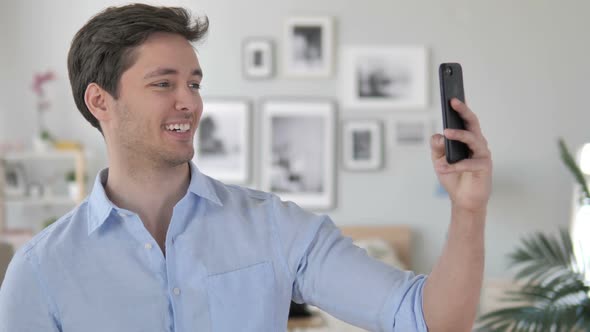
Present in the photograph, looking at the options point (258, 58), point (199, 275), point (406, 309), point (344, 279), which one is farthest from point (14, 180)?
point (406, 309)

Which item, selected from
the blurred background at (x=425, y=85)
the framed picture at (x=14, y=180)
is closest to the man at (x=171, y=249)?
the blurred background at (x=425, y=85)

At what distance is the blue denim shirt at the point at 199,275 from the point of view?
1.33m

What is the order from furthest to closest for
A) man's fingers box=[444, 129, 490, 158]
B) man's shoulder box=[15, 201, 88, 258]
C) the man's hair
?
1. the man's hair
2. man's shoulder box=[15, 201, 88, 258]
3. man's fingers box=[444, 129, 490, 158]

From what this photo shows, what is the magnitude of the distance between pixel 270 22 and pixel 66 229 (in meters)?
3.95

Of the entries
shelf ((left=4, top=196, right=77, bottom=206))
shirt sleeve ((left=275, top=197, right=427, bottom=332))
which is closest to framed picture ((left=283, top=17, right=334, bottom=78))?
shelf ((left=4, top=196, right=77, bottom=206))

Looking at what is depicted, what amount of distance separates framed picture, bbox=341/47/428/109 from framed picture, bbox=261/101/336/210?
0.70 feet

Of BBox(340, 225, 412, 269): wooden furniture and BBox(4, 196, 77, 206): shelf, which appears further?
BBox(340, 225, 412, 269): wooden furniture

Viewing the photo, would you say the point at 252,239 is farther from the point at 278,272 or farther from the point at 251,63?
the point at 251,63

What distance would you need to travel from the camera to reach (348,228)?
17.2ft

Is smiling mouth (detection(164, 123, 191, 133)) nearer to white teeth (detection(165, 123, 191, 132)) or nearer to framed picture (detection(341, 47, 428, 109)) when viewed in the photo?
white teeth (detection(165, 123, 191, 132))

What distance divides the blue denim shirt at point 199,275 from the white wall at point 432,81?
150 inches

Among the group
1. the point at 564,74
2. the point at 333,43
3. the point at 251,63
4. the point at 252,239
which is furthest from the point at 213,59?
the point at 252,239

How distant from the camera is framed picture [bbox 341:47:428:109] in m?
5.22

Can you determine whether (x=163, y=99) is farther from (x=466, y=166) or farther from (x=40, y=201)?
(x=40, y=201)
